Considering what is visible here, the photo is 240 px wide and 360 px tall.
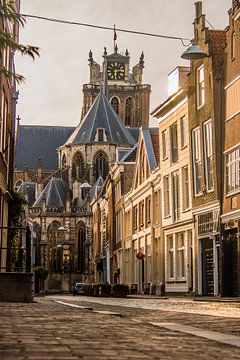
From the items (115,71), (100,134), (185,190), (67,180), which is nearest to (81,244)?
(67,180)

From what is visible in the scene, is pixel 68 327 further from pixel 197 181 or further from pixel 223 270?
pixel 197 181

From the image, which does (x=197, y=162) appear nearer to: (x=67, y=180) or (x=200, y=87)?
(x=200, y=87)

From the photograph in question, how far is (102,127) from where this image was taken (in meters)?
112

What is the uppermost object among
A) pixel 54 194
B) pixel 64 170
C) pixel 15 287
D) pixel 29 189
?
pixel 64 170

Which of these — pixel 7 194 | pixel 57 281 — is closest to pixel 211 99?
pixel 7 194

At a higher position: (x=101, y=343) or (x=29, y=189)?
(x=29, y=189)

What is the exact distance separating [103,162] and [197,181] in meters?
78.7

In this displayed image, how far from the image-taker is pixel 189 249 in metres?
32.9

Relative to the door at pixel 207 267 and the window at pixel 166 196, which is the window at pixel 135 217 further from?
the door at pixel 207 267

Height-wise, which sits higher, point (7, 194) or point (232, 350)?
point (7, 194)

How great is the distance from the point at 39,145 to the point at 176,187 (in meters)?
93.7

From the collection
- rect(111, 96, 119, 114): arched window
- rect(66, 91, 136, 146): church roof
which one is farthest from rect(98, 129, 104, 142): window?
rect(111, 96, 119, 114): arched window

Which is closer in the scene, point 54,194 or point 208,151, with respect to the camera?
point 208,151

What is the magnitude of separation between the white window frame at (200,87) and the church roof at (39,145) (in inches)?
3762
